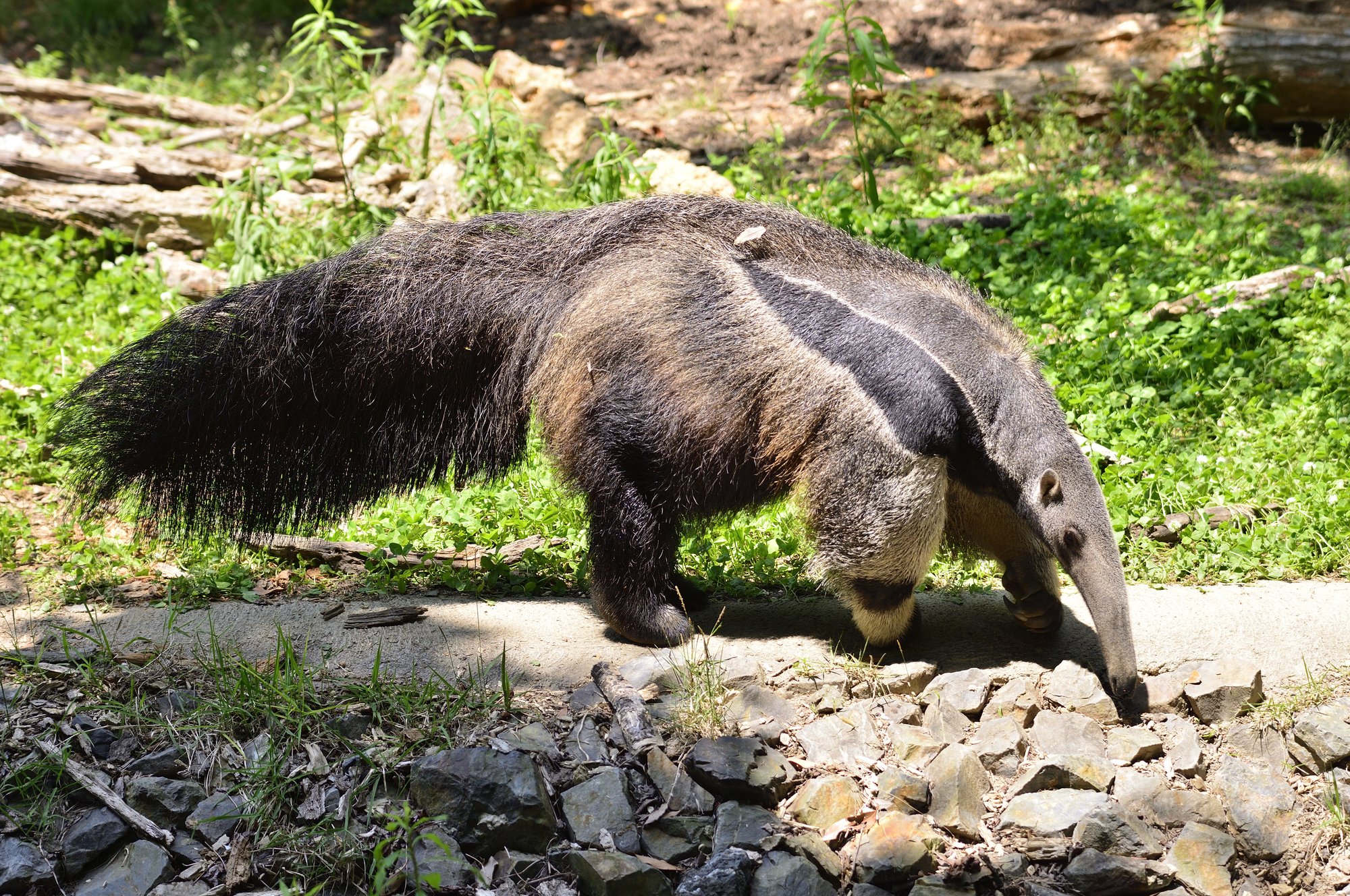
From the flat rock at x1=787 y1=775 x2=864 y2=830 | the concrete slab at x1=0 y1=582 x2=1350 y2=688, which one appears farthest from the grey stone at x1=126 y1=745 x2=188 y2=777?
the flat rock at x1=787 y1=775 x2=864 y2=830

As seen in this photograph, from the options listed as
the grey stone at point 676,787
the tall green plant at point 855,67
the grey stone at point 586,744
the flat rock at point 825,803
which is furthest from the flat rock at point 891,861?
the tall green plant at point 855,67

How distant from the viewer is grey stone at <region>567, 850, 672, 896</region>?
3041 mm

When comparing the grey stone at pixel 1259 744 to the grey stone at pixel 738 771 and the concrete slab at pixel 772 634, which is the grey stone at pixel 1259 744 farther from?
the grey stone at pixel 738 771

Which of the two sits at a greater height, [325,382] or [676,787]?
[325,382]

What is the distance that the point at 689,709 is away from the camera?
12.2 ft

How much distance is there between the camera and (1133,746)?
3754 mm

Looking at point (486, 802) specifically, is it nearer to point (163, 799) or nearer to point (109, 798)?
point (163, 799)

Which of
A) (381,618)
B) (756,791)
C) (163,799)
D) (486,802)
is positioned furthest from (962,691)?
(163,799)

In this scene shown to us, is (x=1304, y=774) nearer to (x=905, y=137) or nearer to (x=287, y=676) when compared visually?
(x=287, y=676)

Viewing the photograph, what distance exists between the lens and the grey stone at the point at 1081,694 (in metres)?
3.89

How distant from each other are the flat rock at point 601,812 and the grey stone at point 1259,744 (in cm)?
221

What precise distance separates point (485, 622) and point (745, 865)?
1719 millimetres

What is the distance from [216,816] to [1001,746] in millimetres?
2569

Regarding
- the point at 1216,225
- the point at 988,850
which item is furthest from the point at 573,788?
the point at 1216,225
